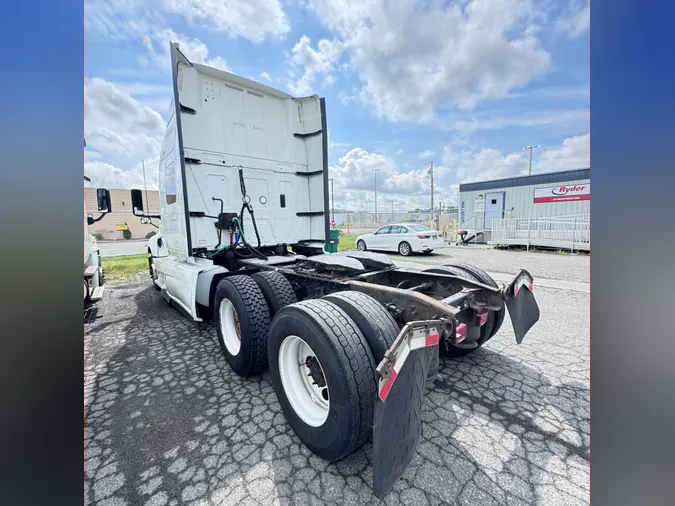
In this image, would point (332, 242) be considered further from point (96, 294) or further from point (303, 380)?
point (96, 294)

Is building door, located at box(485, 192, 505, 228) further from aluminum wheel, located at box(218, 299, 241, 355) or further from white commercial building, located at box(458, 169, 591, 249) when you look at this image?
aluminum wheel, located at box(218, 299, 241, 355)

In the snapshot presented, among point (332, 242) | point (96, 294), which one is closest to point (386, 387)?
point (332, 242)

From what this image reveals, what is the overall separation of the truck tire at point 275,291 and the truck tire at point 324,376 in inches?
32.5

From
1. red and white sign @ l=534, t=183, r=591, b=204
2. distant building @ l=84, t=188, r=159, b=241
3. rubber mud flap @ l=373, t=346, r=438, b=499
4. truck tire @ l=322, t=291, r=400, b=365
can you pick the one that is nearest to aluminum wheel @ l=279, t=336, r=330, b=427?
truck tire @ l=322, t=291, r=400, b=365

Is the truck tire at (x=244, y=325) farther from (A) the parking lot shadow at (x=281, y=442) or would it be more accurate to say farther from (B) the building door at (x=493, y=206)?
(B) the building door at (x=493, y=206)

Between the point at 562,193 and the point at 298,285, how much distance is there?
1913 centimetres

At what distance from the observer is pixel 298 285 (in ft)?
12.4

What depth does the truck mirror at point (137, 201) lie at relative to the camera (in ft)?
18.1

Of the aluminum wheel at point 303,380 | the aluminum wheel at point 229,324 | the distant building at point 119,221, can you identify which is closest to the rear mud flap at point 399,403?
the aluminum wheel at point 303,380

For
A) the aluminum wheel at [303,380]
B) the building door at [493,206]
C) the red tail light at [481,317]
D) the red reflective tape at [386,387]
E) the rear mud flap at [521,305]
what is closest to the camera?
the red reflective tape at [386,387]
